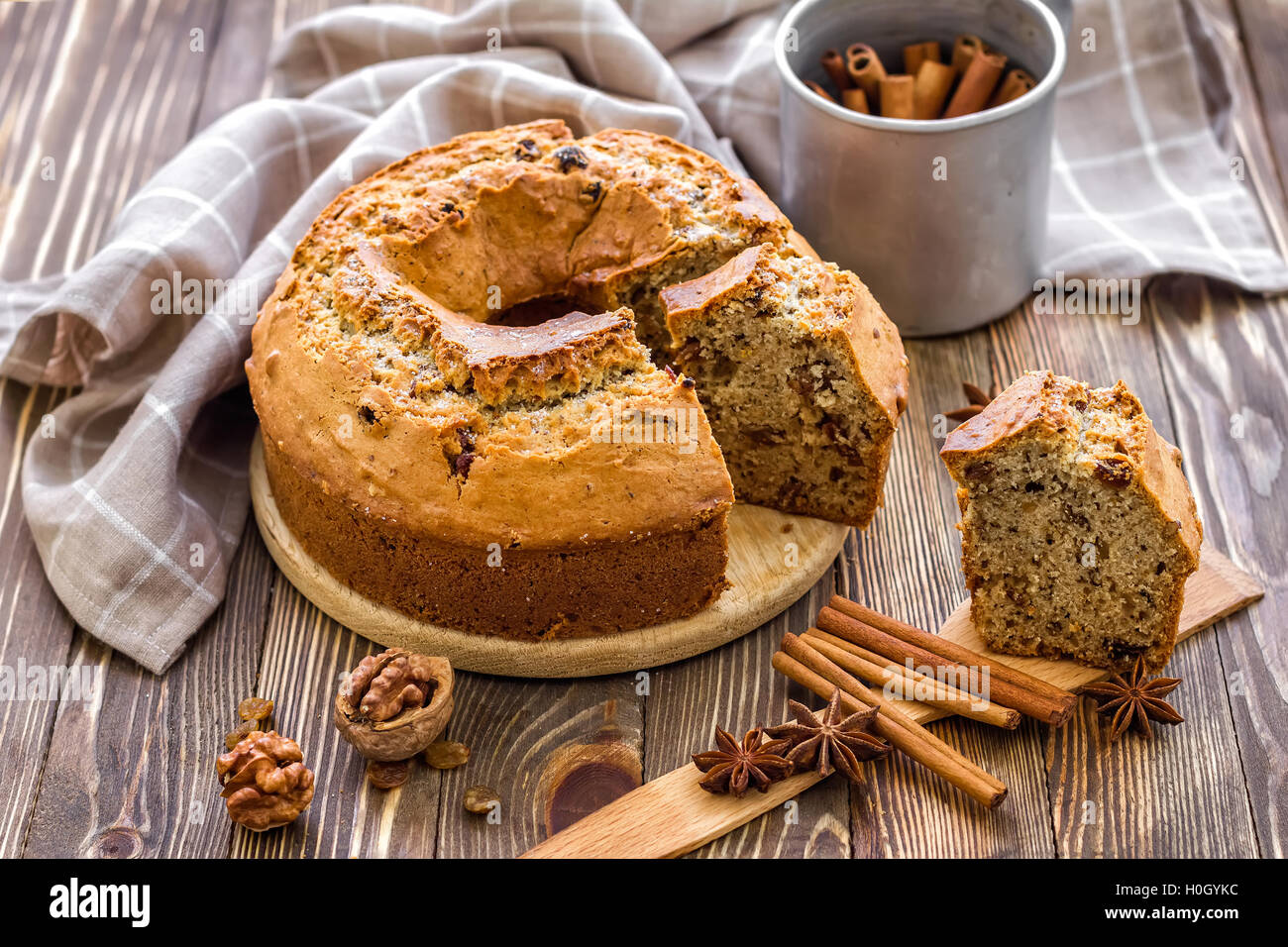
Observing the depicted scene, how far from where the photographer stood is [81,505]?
13.3ft

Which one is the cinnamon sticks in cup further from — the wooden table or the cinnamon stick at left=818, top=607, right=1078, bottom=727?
the cinnamon stick at left=818, top=607, right=1078, bottom=727

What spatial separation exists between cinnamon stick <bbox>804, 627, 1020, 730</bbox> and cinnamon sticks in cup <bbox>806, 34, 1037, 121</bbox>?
1806mm

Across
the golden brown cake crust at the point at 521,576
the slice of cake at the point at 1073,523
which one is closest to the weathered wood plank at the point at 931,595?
the slice of cake at the point at 1073,523

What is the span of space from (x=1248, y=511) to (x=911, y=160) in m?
1.43

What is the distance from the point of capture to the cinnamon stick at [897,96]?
4.66 meters

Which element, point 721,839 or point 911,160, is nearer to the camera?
point 721,839

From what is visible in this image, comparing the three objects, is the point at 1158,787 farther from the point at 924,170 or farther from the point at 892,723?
the point at 924,170

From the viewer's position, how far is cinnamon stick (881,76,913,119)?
15.3 feet

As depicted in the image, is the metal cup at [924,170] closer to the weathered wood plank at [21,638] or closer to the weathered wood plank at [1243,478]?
the weathered wood plank at [1243,478]

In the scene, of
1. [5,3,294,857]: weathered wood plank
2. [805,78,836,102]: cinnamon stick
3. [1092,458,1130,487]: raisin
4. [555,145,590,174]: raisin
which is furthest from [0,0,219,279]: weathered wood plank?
[1092,458,1130,487]: raisin

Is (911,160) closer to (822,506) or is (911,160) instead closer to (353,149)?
(822,506)

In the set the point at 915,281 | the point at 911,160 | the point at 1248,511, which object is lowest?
the point at 1248,511
